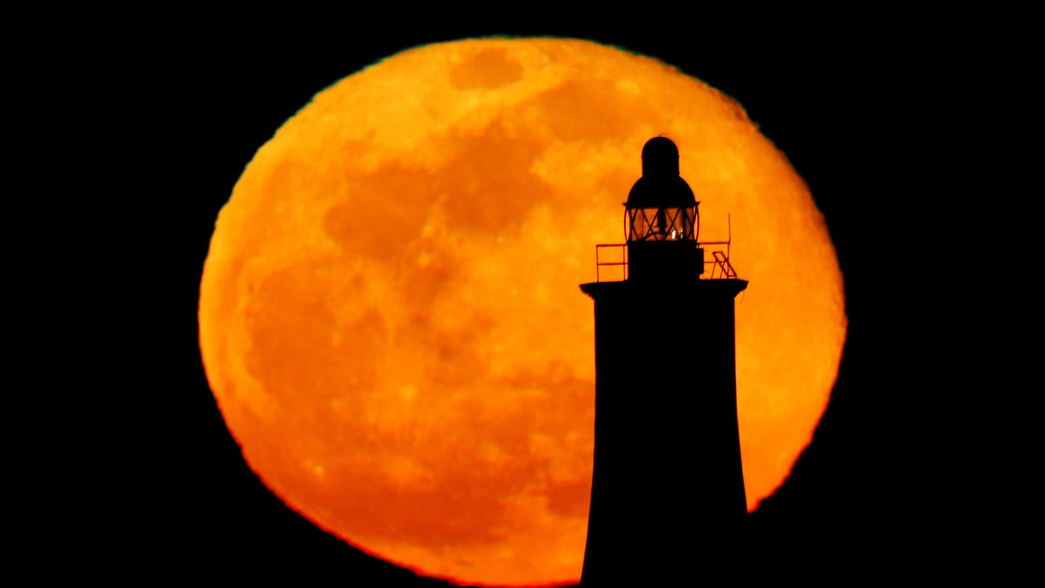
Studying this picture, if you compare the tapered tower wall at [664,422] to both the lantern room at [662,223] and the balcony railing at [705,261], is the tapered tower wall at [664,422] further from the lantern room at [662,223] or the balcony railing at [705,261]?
the balcony railing at [705,261]

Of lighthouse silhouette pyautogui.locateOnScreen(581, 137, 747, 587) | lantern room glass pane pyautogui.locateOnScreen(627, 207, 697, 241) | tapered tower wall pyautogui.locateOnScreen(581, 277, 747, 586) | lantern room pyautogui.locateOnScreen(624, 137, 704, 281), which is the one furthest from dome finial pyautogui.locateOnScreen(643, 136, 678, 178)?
tapered tower wall pyautogui.locateOnScreen(581, 277, 747, 586)

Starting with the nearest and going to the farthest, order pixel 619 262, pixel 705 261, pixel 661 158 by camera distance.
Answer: pixel 661 158 → pixel 705 261 → pixel 619 262

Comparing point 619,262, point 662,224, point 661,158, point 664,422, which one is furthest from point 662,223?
point 664,422

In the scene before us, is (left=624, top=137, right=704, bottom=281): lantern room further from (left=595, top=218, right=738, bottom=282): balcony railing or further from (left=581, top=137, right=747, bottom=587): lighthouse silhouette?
(left=595, top=218, right=738, bottom=282): balcony railing

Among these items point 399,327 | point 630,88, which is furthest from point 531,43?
point 399,327

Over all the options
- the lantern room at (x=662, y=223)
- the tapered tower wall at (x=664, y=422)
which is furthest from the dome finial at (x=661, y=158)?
the tapered tower wall at (x=664, y=422)

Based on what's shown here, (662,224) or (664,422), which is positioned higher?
(662,224)

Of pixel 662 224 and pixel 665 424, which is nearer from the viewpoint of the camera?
pixel 665 424

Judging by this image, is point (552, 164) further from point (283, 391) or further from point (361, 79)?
point (283, 391)

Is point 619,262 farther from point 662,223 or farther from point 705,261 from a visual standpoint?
point 662,223
